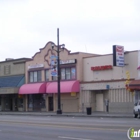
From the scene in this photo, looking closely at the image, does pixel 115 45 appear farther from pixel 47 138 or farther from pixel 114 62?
pixel 47 138

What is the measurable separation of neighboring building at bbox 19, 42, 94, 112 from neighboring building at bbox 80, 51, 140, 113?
1011mm

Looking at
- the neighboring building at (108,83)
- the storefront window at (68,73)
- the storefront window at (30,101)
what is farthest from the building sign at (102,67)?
the storefront window at (30,101)

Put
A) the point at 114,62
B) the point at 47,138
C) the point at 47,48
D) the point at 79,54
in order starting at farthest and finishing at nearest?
1. the point at 47,48
2. the point at 79,54
3. the point at 114,62
4. the point at 47,138

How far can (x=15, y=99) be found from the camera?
5994 centimetres

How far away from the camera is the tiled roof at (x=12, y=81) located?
5747 centimetres

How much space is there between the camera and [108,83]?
150 feet

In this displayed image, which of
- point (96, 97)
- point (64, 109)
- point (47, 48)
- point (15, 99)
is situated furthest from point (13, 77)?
point (96, 97)

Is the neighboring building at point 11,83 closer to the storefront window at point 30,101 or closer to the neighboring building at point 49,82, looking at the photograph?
the neighboring building at point 49,82

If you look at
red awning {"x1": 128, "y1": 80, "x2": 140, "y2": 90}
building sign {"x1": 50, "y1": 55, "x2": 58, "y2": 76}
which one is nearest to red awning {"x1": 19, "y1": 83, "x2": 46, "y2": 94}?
building sign {"x1": 50, "y1": 55, "x2": 58, "y2": 76}

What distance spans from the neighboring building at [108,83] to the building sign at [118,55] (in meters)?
0.68

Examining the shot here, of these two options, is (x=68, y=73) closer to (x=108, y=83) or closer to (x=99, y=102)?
(x=99, y=102)

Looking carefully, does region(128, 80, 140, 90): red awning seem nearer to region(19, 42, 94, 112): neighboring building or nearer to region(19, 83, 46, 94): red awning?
region(19, 42, 94, 112): neighboring building

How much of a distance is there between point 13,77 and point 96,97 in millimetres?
16093

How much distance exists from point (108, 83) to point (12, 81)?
1834 centimetres
